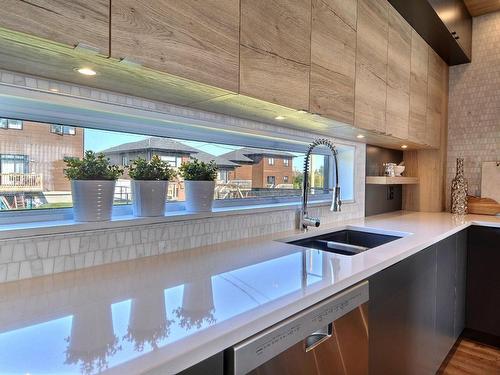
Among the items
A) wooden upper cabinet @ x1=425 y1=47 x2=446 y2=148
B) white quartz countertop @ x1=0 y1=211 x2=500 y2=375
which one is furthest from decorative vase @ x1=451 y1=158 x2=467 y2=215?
white quartz countertop @ x1=0 y1=211 x2=500 y2=375

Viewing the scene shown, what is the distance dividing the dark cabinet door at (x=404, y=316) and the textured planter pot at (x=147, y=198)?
0.89m

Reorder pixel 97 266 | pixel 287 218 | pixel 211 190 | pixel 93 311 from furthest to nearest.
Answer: pixel 287 218
pixel 211 190
pixel 97 266
pixel 93 311

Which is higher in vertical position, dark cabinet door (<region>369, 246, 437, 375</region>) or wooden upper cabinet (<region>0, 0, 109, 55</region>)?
wooden upper cabinet (<region>0, 0, 109, 55</region>)

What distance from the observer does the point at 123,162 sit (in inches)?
52.1

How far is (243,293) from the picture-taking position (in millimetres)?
880

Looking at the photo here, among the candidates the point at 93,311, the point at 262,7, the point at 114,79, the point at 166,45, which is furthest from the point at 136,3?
the point at 93,311

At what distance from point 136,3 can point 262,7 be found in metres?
0.51

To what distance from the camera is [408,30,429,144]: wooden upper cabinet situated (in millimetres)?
2332

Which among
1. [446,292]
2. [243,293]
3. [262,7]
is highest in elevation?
[262,7]

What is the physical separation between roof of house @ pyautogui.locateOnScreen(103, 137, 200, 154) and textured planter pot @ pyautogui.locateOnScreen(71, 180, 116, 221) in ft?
0.67

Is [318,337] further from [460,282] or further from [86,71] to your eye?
[460,282]

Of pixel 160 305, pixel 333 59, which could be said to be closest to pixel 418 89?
pixel 333 59

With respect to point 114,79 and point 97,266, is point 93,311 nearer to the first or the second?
point 97,266

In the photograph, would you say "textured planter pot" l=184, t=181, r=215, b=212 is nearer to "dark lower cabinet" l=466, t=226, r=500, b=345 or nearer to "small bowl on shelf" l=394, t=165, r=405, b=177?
"small bowl on shelf" l=394, t=165, r=405, b=177
